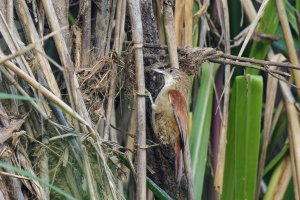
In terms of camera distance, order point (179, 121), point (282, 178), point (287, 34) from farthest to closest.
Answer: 1. point (282, 178)
2. point (287, 34)
3. point (179, 121)

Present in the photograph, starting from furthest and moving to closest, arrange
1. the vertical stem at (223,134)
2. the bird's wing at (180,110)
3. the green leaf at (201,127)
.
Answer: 1. the green leaf at (201,127)
2. the vertical stem at (223,134)
3. the bird's wing at (180,110)

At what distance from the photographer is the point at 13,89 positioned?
175 cm

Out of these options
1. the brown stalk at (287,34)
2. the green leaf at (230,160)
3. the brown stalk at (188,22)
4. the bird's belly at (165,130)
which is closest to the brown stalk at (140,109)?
the bird's belly at (165,130)

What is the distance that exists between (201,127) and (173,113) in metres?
0.27

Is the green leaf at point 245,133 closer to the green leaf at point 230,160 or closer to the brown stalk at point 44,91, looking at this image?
the green leaf at point 230,160

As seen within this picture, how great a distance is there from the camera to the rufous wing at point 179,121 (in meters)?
2.00

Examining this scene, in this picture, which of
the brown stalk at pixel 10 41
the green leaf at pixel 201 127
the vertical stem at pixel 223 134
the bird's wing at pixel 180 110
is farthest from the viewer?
the green leaf at pixel 201 127

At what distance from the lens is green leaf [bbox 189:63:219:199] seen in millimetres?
2307

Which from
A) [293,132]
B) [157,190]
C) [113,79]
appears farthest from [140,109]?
[293,132]

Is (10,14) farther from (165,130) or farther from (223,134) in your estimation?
(223,134)

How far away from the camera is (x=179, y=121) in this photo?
208 cm

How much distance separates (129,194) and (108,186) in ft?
1.40

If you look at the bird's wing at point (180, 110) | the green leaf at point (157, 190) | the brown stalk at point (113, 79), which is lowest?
the green leaf at point (157, 190)

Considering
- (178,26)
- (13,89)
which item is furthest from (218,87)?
(13,89)
